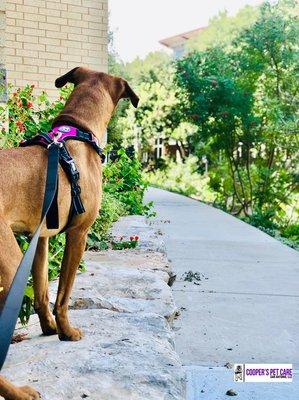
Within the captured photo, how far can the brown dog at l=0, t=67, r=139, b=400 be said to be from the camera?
7.74ft

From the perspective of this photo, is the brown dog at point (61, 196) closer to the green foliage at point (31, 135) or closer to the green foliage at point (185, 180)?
the green foliage at point (31, 135)

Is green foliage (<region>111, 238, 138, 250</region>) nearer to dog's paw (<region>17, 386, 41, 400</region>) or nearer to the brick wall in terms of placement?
dog's paw (<region>17, 386, 41, 400</region>)

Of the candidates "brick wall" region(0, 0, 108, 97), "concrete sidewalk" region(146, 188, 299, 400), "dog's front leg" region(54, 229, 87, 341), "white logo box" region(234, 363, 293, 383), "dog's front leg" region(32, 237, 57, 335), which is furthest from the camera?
"brick wall" region(0, 0, 108, 97)

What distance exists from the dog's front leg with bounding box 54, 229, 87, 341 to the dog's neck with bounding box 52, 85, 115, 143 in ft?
1.92

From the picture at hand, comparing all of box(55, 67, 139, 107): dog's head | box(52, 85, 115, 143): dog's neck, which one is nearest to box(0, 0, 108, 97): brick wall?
box(55, 67, 139, 107): dog's head

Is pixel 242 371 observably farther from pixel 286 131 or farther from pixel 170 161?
pixel 170 161

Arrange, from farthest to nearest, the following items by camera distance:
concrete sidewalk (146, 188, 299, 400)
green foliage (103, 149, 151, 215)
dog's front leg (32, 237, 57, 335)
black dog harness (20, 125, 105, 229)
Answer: green foliage (103, 149, 151, 215), concrete sidewalk (146, 188, 299, 400), dog's front leg (32, 237, 57, 335), black dog harness (20, 125, 105, 229)

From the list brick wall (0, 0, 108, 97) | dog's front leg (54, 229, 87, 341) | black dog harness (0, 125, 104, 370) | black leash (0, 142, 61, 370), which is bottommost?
dog's front leg (54, 229, 87, 341)

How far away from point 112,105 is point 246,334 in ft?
6.78

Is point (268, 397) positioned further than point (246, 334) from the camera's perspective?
No

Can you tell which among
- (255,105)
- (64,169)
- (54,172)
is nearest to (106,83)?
(64,169)

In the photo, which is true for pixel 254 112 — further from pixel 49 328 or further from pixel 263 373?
pixel 49 328

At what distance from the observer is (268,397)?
3.28 meters

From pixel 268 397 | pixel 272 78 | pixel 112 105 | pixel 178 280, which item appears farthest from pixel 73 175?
pixel 272 78
